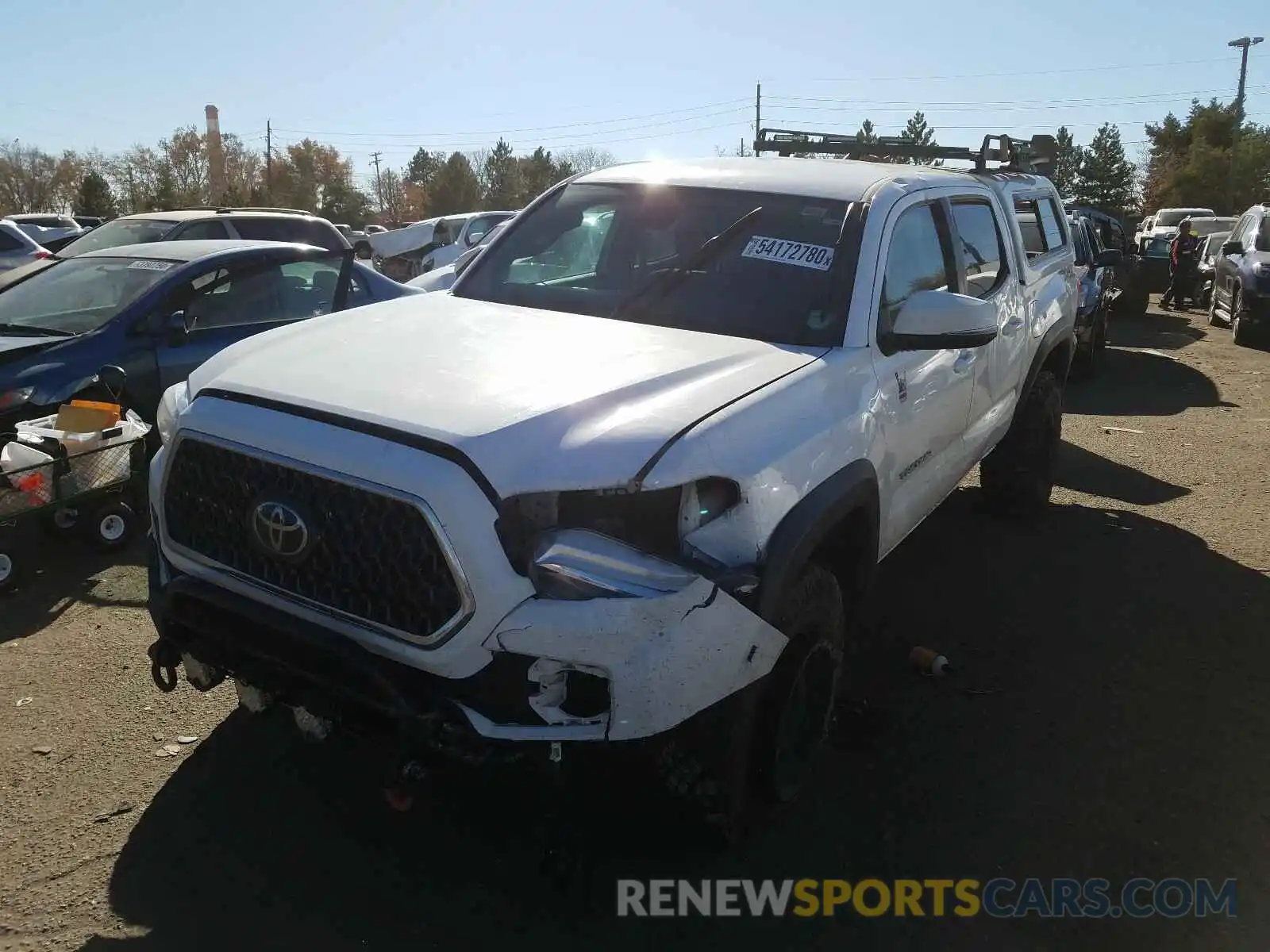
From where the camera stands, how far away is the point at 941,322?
3.24 m

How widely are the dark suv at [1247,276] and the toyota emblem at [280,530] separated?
50.8 feet

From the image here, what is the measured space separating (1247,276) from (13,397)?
15.5 meters

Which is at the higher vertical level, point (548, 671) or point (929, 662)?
point (548, 671)

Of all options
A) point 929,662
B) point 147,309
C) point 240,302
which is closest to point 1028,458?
point 929,662

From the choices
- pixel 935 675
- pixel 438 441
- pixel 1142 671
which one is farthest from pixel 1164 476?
pixel 438 441

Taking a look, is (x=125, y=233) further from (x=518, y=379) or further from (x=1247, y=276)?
(x=1247, y=276)

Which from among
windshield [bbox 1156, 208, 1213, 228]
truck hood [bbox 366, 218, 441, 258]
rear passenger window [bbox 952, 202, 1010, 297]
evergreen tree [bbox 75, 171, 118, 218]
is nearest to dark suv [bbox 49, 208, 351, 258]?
truck hood [bbox 366, 218, 441, 258]

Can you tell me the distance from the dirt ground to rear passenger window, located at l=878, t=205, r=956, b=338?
155 centimetres

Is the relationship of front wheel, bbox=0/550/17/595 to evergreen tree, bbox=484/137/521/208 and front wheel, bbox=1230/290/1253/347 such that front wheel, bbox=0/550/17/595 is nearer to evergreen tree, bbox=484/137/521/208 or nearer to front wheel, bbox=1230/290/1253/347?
front wheel, bbox=1230/290/1253/347

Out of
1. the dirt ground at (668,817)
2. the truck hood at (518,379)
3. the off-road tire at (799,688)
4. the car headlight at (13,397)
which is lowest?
the dirt ground at (668,817)

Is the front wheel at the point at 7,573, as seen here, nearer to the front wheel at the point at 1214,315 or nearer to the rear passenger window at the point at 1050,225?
the rear passenger window at the point at 1050,225

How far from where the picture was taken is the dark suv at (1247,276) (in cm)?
1435

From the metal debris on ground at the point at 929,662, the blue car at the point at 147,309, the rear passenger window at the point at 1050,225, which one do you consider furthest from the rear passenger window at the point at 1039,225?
the blue car at the point at 147,309

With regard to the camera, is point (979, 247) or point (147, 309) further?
point (147, 309)
